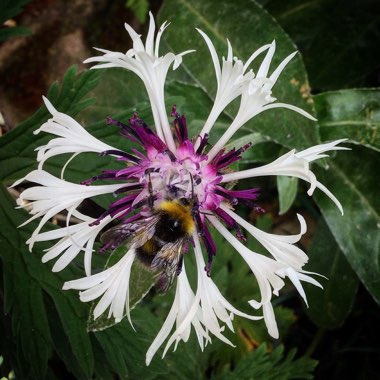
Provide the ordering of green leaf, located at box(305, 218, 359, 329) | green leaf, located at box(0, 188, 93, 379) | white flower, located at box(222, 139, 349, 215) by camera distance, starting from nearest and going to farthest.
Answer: white flower, located at box(222, 139, 349, 215) → green leaf, located at box(0, 188, 93, 379) → green leaf, located at box(305, 218, 359, 329)

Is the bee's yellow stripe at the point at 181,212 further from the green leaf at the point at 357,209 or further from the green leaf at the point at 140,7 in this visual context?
the green leaf at the point at 140,7

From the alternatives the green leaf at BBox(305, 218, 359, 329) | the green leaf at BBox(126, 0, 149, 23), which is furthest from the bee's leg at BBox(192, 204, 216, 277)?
the green leaf at BBox(126, 0, 149, 23)

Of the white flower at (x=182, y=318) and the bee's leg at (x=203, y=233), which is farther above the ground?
the bee's leg at (x=203, y=233)

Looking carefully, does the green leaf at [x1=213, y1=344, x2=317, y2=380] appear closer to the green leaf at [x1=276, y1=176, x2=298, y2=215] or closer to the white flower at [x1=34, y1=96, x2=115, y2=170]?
the green leaf at [x1=276, y1=176, x2=298, y2=215]

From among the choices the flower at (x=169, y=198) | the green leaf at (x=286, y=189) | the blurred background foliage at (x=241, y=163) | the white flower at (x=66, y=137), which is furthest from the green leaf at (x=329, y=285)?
the white flower at (x=66, y=137)

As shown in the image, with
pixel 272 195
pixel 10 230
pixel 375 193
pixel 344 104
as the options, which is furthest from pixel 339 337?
pixel 10 230

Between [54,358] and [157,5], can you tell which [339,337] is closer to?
[54,358]
